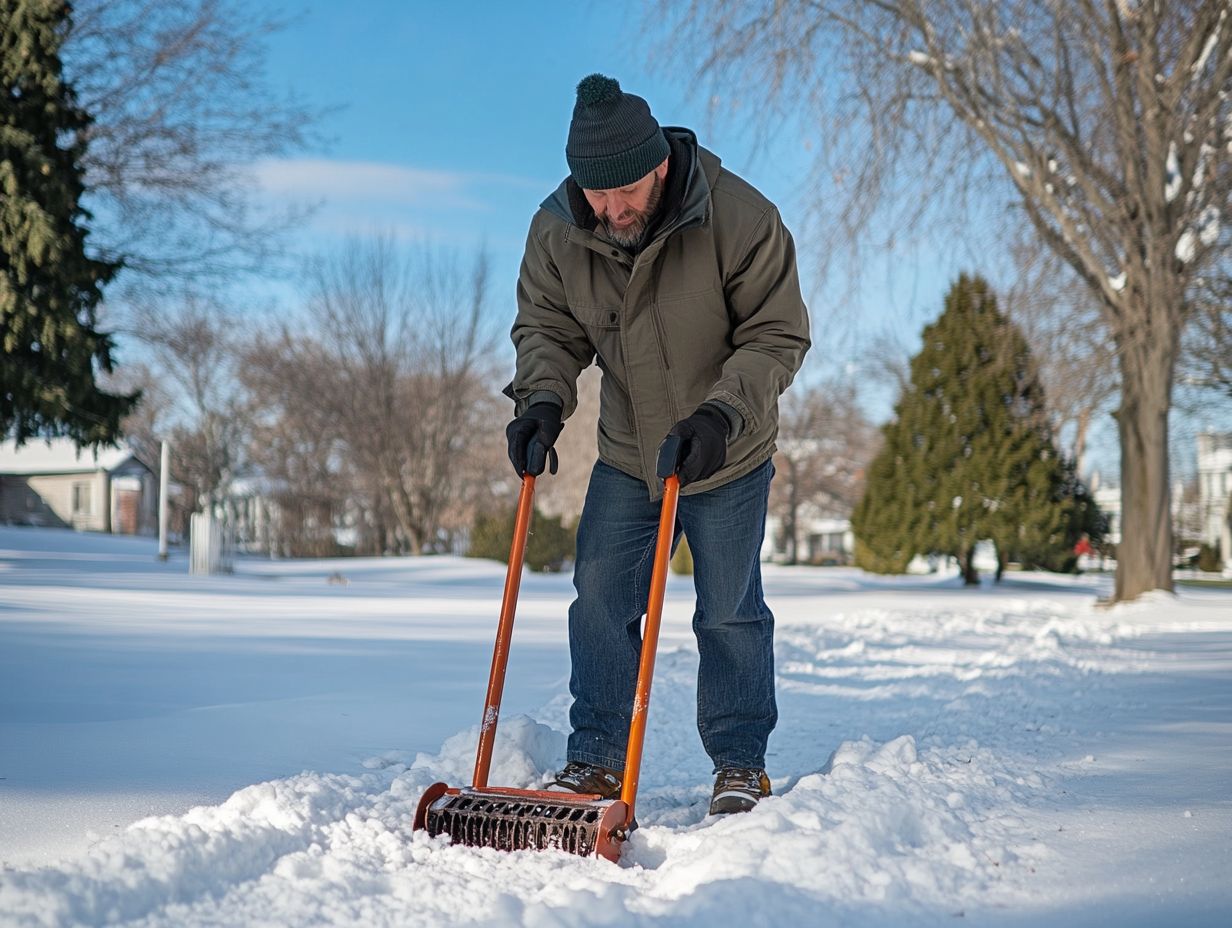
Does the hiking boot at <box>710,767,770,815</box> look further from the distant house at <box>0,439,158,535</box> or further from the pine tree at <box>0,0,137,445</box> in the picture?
the distant house at <box>0,439,158,535</box>

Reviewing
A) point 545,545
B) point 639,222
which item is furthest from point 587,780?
point 545,545

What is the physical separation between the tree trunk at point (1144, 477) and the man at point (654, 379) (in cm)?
939

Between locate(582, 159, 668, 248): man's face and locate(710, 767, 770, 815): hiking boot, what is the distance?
127 cm

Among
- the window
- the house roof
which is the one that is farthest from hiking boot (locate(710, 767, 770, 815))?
the window

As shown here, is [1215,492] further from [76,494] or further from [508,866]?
[508,866]

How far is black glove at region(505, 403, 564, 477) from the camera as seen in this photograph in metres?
2.85

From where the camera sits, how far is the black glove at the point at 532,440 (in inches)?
112

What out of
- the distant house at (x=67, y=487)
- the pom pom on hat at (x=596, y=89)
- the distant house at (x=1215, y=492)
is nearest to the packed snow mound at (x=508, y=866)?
the pom pom on hat at (x=596, y=89)

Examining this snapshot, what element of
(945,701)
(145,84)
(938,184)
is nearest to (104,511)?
Answer: (145,84)

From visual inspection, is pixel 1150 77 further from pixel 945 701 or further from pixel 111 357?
pixel 111 357

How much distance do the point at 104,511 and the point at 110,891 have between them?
161ft

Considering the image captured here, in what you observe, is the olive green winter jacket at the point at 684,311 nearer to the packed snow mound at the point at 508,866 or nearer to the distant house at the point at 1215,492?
the packed snow mound at the point at 508,866

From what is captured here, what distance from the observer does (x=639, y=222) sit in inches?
107

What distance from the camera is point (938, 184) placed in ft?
35.6
